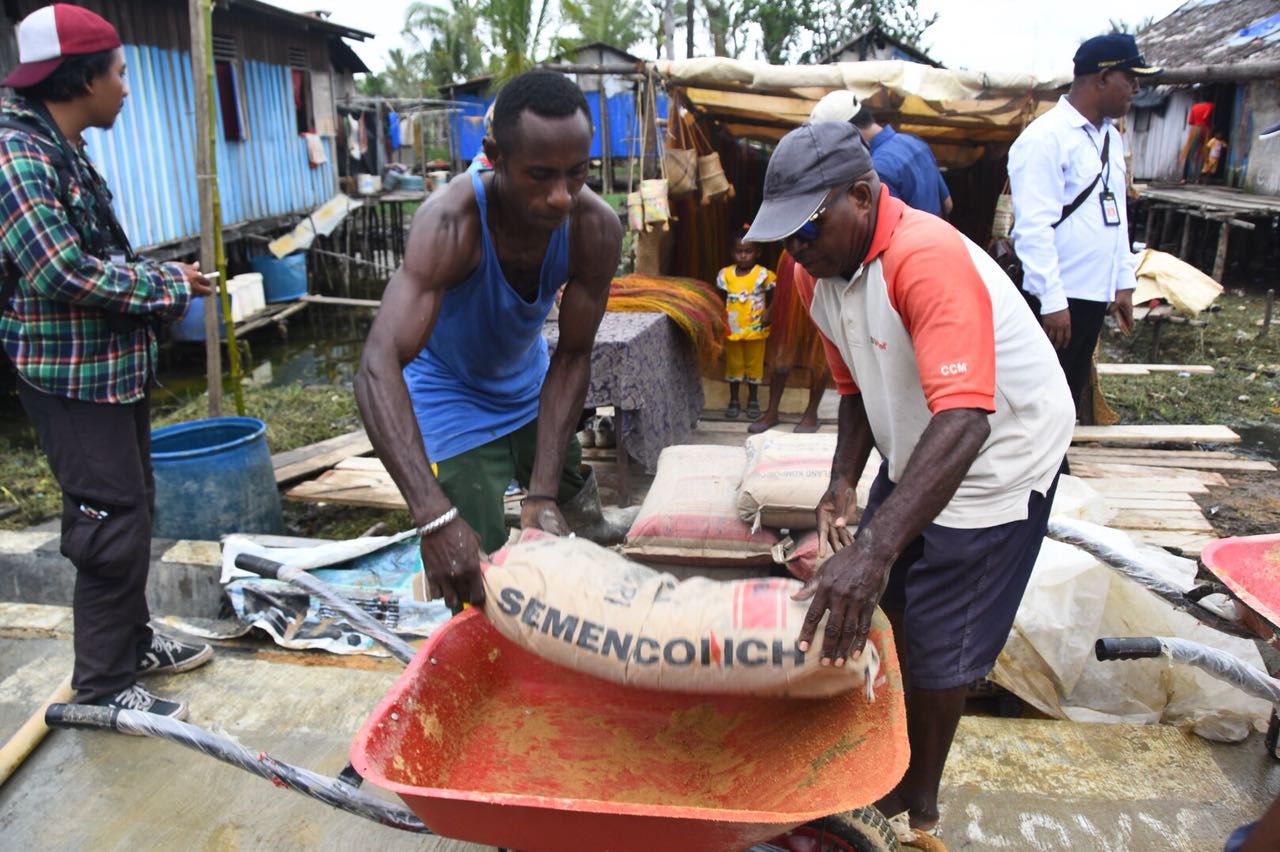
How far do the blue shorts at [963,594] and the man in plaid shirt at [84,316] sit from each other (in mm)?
2184

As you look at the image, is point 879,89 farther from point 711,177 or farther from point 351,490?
point 351,490

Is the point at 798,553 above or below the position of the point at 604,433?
above

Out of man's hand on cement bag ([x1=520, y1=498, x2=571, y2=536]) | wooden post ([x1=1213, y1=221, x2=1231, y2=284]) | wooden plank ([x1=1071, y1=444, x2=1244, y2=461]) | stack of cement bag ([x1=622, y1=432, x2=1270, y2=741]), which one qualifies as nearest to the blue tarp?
wooden post ([x1=1213, y1=221, x2=1231, y2=284])

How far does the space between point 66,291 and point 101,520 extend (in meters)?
0.66

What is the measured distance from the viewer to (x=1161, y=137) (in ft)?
60.6

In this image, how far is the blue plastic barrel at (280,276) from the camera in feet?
42.6

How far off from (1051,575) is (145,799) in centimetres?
272

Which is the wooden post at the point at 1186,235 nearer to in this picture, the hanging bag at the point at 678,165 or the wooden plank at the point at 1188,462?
the wooden plank at the point at 1188,462

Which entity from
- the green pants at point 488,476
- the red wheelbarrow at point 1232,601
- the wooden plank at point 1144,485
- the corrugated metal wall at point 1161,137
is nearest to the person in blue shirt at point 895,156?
the wooden plank at point 1144,485

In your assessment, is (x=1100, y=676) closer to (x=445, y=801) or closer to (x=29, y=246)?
(x=445, y=801)

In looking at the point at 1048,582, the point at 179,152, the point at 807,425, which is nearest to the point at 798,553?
the point at 1048,582

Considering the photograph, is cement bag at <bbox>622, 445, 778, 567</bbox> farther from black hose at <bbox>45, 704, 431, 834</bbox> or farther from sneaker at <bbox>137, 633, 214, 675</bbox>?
black hose at <bbox>45, 704, 431, 834</bbox>

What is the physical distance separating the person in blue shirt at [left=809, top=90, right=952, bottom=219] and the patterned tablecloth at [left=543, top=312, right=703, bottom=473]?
1382 millimetres

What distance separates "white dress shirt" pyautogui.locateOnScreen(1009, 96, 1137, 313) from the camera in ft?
12.7
